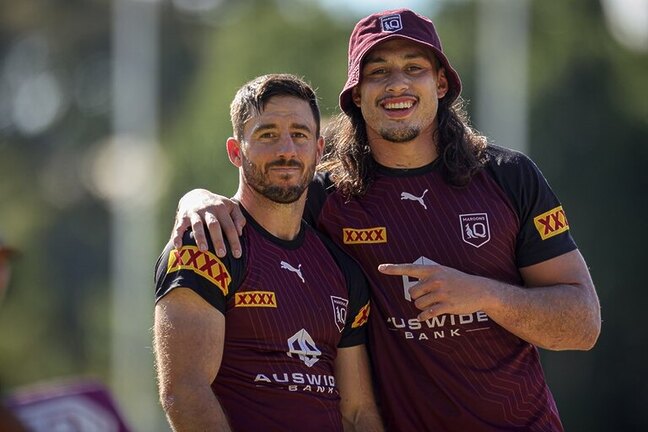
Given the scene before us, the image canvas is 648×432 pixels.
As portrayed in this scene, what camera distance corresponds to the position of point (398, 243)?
7.01 meters

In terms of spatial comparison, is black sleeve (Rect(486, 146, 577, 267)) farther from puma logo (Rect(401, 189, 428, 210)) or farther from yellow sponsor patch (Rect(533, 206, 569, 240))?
puma logo (Rect(401, 189, 428, 210))

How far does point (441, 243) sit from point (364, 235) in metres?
0.40

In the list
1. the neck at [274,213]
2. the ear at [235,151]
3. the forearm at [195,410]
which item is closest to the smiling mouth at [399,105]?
the neck at [274,213]

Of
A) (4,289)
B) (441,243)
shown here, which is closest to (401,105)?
(441,243)

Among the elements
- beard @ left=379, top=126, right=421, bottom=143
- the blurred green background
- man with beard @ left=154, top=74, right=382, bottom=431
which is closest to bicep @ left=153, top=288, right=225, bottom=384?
man with beard @ left=154, top=74, right=382, bottom=431

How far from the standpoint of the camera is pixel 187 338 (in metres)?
6.12

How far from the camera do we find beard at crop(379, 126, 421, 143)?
22.9ft

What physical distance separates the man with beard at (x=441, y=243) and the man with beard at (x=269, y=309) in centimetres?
19

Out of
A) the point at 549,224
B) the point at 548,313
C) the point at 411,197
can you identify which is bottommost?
the point at 548,313

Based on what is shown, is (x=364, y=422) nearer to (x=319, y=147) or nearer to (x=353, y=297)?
(x=353, y=297)

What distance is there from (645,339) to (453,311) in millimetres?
17541

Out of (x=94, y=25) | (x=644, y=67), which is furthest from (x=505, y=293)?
(x=94, y=25)

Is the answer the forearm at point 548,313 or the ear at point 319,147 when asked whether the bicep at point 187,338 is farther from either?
the forearm at point 548,313

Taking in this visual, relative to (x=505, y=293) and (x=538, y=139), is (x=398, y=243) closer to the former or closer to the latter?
(x=505, y=293)
